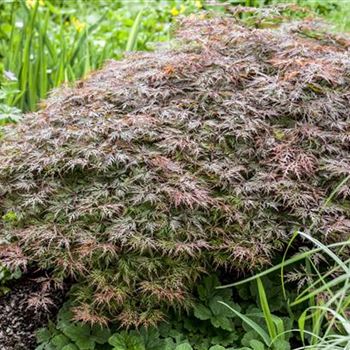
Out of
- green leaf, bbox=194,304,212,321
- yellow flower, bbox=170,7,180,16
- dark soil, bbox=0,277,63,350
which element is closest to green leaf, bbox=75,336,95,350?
dark soil, bbox=0,277,63,350

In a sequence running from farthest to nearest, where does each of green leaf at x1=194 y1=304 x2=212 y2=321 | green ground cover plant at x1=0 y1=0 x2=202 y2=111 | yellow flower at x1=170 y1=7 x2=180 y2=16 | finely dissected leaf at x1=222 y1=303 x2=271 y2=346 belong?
1. yellow flower at x1=170 y1=7 x2=180 y2=16
2. green ground cover plant at x1=0 y1=0 x2=202 y2=111
3. green leaf at x1=194 y1=304 x2=212 y2=321
4. finely dissected leaf at x1=222 y1=303 x2=271 y2=346

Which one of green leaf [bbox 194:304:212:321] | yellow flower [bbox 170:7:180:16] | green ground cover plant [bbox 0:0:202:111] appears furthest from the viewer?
yellow flower [bbox 170:7:180:16]

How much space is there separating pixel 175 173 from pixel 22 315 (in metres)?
0.77

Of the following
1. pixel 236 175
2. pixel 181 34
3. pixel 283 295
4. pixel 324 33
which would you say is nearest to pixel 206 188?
pixel 236 175

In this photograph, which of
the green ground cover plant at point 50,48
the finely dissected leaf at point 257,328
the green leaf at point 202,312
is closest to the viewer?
the finely dissected leaf at point 257,328

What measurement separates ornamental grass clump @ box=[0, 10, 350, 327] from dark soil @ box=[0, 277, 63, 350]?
0.54 feet

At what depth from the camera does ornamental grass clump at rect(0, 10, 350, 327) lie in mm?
2014

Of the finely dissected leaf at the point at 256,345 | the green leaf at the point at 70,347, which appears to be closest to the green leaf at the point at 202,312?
the finely dissected leaf at the point at 256,345

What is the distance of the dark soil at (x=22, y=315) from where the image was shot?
2.23 m

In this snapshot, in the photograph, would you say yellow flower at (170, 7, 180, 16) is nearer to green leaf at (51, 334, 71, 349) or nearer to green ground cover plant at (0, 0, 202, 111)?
green ground cover plant at (0, 0, 202, 111)

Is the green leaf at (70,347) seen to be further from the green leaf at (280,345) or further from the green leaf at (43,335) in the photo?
the green leaf at (280,345)

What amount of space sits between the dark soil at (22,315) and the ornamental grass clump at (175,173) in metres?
0.17

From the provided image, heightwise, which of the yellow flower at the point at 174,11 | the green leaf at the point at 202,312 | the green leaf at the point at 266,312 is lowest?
the green leaf at the point at 202,312

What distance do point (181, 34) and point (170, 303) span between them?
1199 millimetres
